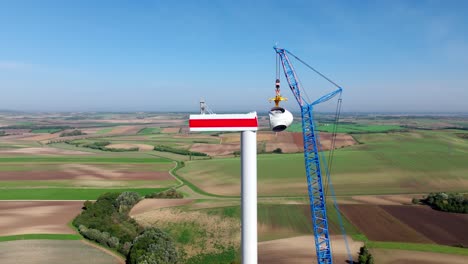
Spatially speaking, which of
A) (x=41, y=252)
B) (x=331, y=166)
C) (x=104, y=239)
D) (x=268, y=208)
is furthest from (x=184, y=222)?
(x=331, y=166)

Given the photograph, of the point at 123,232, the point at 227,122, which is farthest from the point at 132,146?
the point at 227,122

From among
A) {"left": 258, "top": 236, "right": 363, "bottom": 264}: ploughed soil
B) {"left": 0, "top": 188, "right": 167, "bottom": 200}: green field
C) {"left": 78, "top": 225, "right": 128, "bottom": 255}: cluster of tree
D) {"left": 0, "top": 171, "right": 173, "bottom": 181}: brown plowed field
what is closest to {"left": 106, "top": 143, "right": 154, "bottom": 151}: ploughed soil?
{"left": 0, "top": 171, "right": 173, "bottom": 181}: brown plowed field

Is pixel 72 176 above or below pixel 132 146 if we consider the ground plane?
below

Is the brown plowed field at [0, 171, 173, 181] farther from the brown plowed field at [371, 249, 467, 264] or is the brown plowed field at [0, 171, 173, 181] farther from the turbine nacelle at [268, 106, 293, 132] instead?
the turbine nacelle at [268, 106, 293, 132]

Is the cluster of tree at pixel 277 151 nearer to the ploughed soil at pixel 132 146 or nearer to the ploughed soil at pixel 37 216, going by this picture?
the ploughed soil at pixel 132 146

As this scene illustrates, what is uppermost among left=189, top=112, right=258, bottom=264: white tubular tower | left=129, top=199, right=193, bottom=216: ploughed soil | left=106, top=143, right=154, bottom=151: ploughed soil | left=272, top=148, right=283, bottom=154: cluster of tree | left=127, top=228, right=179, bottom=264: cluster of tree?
left=189, top=112, right=258, bottom=264: white tubular tower

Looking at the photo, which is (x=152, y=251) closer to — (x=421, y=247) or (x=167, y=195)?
(x=167, y=195)
